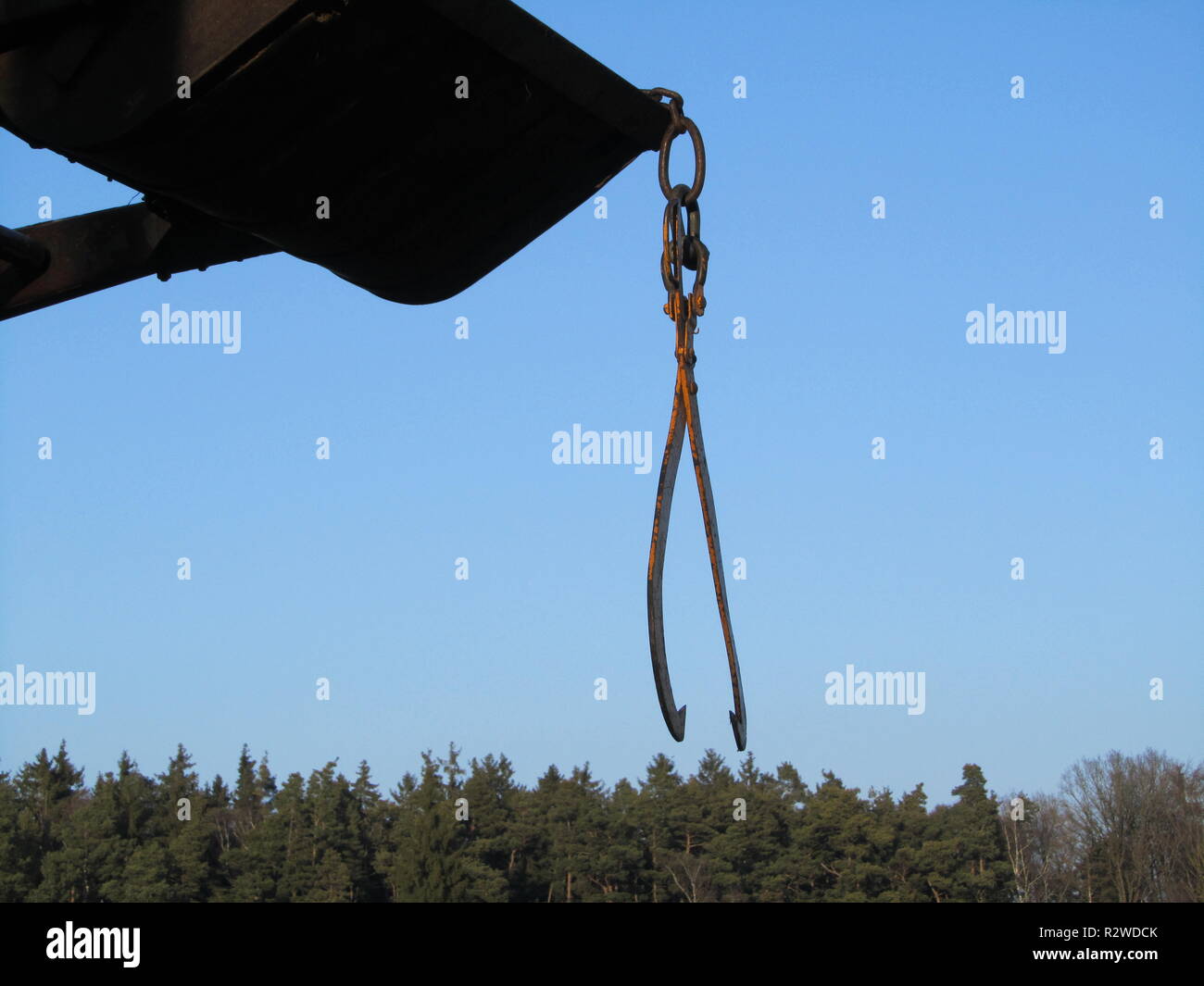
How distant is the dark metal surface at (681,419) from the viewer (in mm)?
1959

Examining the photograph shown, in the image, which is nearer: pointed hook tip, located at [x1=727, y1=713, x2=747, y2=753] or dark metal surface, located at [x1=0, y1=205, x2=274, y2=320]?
pointed hook tip, located at [x1=727, y1=713, x2=747, y2=753]

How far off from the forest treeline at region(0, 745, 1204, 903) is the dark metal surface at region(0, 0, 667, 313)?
130 feet

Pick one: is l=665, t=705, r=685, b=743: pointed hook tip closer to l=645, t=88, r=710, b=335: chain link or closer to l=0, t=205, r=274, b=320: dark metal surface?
l=645, t=88, r=710, b=335: chain link

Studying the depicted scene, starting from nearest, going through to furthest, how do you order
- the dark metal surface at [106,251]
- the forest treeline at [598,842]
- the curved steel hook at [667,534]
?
the curved steel hook at [667,534] < the dark metal surface at [106,251] < the forest treeline at [598,842]

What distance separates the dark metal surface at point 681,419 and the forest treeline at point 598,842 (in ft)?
131

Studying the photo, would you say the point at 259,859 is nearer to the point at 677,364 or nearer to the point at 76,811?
the point at 76,811

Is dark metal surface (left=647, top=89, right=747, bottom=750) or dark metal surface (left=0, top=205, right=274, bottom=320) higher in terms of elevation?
dark metal surface (left=0, top=205, right=274, bottom=320)

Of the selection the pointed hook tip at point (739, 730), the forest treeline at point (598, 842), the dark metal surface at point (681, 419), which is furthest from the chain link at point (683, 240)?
the forest treeline at point (598, 842)

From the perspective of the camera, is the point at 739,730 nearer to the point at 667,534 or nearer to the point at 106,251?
the point at 667,534

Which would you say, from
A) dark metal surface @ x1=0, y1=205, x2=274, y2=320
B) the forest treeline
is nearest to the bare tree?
the forest treeline

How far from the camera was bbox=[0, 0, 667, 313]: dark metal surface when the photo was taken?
2068 millimetres

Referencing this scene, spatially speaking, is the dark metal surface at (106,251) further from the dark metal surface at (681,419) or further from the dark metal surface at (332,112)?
the dark metal surface at (681,419)
